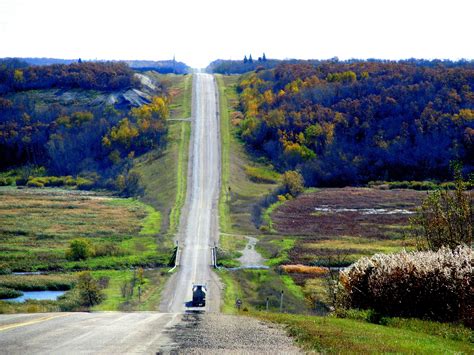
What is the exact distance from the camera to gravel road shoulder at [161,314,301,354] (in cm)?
1560

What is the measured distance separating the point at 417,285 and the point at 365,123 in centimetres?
9310

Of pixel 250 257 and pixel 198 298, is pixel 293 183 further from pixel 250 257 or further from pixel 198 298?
pixel 198 298

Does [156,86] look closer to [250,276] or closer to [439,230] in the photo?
[250,276]

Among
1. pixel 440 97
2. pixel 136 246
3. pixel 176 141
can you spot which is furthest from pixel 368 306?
pixel 440 97

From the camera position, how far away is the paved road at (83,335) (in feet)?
49.0

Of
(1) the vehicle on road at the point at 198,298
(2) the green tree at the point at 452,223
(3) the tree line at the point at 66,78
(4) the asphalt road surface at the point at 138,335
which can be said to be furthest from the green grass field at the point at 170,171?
(4) the asphalt road surface at the point at 138,335

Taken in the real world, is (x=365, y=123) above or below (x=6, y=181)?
above

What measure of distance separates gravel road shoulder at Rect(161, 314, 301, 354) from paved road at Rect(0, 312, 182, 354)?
459mm

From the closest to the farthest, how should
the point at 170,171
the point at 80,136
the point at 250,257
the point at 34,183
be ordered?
the point at 250,257 → the point at 170,171 → the point at 34,183 → the point at 80,136

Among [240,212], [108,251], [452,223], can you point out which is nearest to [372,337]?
[452,223]

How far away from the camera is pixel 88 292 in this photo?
45.3m

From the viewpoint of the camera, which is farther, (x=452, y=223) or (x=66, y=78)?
(x=66, y=78)

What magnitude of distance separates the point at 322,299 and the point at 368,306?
2032 cm

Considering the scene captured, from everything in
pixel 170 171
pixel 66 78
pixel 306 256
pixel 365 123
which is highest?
pixel 66 78
